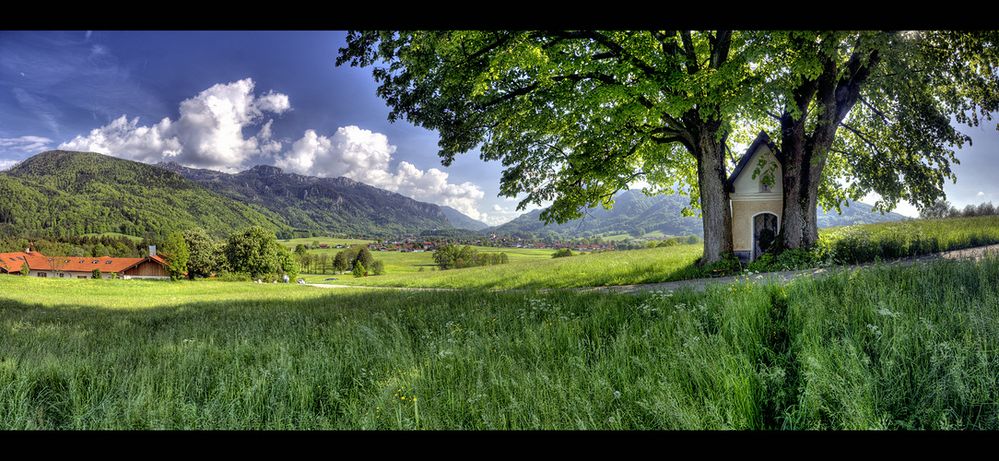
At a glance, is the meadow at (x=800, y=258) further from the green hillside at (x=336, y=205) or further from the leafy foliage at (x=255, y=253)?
the leafy foliage at (x=255, y=253)

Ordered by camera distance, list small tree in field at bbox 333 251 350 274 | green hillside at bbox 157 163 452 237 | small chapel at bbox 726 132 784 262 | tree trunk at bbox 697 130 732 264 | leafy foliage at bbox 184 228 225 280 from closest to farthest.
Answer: green hillside at bbox 157 163 452 237 → leafy foliage at bbox 184 228 225 280 → tree trunk at bbox 697 130 732 264 → small tree in field at bbox 333 251 350 274 → small chapel at bbox 726 132 784 262

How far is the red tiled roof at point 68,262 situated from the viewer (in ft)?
26.8

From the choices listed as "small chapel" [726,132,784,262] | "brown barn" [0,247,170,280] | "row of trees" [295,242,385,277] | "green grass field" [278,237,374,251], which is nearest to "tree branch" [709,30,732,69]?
"small chapel" [726,132,784,262]

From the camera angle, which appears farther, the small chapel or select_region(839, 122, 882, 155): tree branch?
the small chapel

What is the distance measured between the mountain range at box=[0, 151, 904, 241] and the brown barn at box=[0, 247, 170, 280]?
1.08 m

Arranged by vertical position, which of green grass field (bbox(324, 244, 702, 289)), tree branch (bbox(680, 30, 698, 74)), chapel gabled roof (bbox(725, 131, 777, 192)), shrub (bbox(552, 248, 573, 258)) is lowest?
green grass field (bbox(324, 244, 702, 289))

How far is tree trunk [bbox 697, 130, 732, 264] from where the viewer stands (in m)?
13.0

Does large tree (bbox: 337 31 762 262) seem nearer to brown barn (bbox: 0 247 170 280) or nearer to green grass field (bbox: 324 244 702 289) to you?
green grass field (bbox: 324 244 702 289)

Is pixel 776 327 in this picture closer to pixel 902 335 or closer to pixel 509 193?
pixel 902 335

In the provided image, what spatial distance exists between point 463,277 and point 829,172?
51.5 ft

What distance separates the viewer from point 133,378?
11.1 ft

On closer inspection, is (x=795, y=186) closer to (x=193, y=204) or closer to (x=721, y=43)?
(x=721, y=43)
